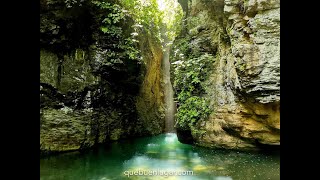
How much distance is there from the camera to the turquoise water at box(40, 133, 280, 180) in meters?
6.29

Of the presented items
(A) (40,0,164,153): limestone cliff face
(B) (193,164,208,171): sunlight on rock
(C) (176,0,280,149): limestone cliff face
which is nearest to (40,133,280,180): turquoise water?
(B) (193,164,208,171): sunlight on rock

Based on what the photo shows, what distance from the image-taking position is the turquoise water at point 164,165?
6.29 meters

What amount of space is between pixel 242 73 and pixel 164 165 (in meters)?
3.55

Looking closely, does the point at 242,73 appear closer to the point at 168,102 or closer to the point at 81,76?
the point at 81,76

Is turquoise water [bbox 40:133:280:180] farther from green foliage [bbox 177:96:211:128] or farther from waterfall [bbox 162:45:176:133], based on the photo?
waterfall [bbox 162:45:176:133]

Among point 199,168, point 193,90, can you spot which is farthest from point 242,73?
point 193,90

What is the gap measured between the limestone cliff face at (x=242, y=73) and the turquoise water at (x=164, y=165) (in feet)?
2.19

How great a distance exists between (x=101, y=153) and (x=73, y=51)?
4022 millimetres

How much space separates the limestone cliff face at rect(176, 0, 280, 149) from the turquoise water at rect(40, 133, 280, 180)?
67 centimetres

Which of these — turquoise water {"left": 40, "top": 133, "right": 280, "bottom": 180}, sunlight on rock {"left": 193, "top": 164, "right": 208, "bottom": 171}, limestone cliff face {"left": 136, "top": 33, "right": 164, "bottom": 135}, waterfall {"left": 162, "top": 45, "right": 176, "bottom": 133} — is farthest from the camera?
waterfall {"left": 162, "top": 45, "right": 176, "bottom": 133}

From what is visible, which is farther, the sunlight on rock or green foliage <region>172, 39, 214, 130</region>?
green foliage <region>172, 39, 214, 130</region>

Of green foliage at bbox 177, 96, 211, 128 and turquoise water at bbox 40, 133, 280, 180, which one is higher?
green foliage at bbox 177, 96, 211, 128

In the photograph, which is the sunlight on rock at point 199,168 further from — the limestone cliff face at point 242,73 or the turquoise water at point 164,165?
the limestone cliff face at point 242,73
